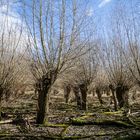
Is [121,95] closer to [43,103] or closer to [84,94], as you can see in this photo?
[84,94]

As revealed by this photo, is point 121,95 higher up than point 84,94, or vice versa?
point 84,94

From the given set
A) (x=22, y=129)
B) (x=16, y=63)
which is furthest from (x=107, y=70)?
(x=22, y=129)

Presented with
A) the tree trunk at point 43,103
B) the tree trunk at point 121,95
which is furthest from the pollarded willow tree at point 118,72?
the tree trunk at point 43,103

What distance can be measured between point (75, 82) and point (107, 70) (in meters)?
2.98

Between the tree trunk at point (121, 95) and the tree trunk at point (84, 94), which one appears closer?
the tree trunk at point (121, 95)

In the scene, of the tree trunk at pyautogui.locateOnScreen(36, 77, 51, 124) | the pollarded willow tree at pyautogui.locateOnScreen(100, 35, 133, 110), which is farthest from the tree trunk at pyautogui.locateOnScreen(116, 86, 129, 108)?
the tree trunk at pyautogui.locateOnScreen(36, 77, 51, 124)

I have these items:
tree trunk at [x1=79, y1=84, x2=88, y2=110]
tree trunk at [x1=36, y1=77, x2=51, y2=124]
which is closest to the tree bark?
tree trunk at [x1=79, y1=84, x2=88, y2=110]

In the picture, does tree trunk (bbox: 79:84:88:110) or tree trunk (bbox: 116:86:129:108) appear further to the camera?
tree trunk (bbox: 79:84:88:110)

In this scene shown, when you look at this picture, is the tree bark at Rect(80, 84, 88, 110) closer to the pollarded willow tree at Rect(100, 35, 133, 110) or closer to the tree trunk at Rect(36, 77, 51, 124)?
the pollarded willow tree at Rect(100, 35, 133, 110)

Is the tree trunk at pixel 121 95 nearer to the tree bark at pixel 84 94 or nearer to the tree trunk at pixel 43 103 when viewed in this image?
the tree bark at pixel 84 94

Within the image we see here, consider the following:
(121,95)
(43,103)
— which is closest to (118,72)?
(121,95)

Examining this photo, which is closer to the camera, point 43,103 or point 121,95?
point 43,103

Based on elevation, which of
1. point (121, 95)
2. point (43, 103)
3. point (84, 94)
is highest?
point (84, 94)

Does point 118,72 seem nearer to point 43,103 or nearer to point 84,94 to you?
point 84,94
